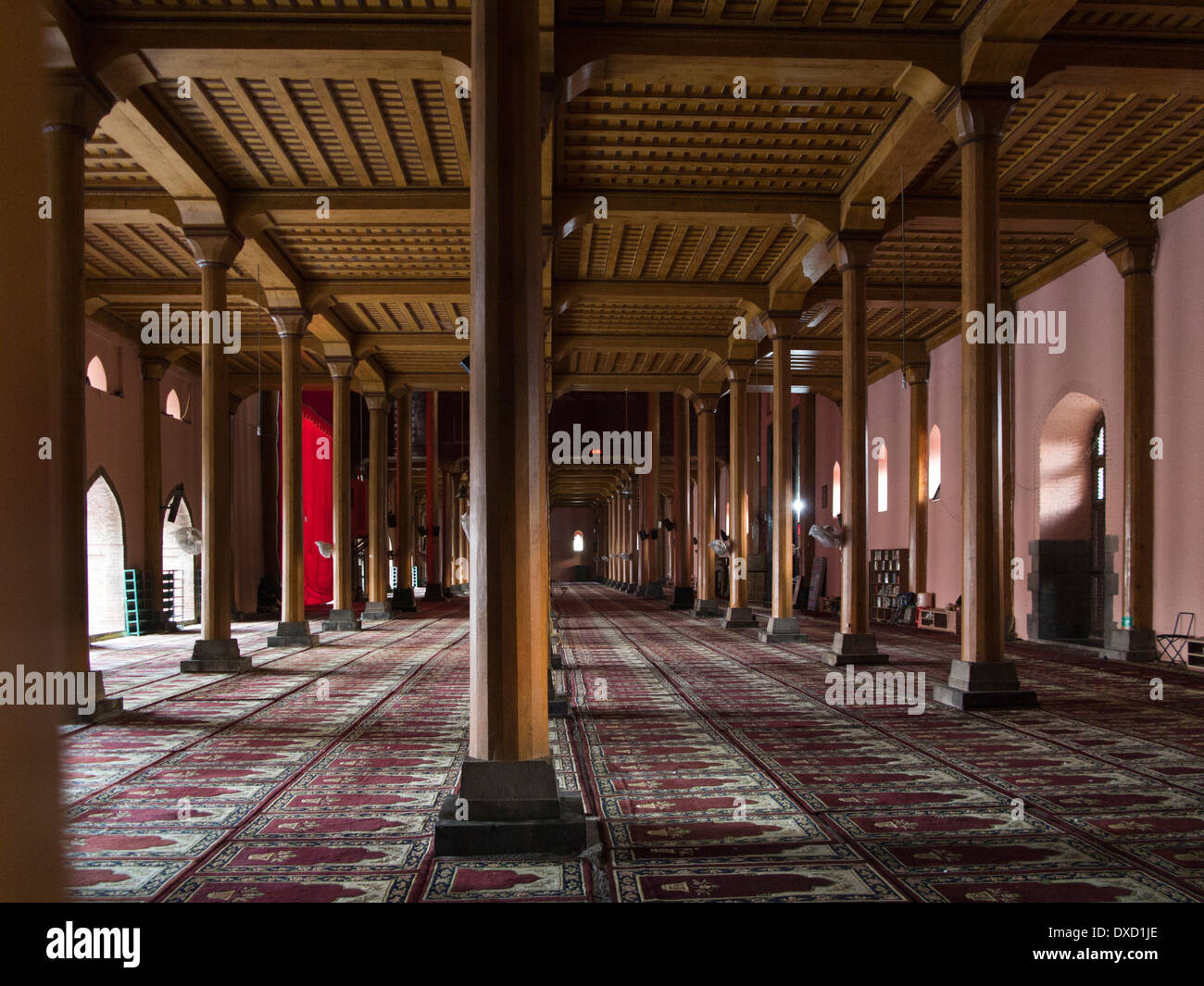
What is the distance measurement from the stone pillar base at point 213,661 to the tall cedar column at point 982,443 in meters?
7.77

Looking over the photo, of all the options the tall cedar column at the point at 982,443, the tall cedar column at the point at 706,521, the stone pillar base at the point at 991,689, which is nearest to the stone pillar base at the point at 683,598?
the tall cedar column at the point at 706,521

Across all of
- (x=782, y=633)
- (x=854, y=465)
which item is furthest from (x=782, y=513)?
(x=854, y=465)

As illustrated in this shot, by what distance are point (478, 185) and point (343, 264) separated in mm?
10385

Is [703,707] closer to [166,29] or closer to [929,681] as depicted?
[929,681]

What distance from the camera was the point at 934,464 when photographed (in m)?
18.8

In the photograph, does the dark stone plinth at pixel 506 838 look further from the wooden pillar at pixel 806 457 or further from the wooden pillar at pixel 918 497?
the wooden pillar at pixel 806 457

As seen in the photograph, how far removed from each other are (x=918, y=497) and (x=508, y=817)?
15.4 m

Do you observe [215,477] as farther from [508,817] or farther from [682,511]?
[682,511]

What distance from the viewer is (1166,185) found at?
37.4ft

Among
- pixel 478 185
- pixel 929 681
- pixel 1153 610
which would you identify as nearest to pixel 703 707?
pixel 929 681

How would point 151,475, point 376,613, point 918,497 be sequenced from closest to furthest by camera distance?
point 151,475 < point 918,497 < point 376,613

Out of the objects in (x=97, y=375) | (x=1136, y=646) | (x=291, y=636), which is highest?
(x=97, y=375)

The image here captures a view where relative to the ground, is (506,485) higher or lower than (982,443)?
lower

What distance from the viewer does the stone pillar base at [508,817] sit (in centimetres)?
415
